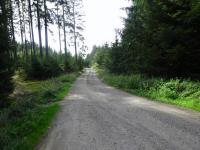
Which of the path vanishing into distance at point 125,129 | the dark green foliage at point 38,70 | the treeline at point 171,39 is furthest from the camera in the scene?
the dark green foliage at point 38,70

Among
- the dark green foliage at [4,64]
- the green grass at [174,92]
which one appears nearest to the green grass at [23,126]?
the dark green foliage at [4,64]

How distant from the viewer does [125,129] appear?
9031 millimetres

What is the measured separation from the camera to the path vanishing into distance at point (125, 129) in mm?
7391

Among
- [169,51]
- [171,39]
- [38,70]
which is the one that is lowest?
[38,70]

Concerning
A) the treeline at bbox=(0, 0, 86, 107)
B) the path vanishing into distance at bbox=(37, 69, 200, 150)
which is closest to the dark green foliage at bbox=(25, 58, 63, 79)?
the treeline at bbox=(0, 0, 86, 107)

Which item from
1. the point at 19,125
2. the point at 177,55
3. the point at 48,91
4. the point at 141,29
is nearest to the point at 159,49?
the point at 177,55

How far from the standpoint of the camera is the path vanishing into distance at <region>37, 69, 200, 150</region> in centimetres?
739

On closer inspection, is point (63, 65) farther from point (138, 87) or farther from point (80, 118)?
point (80, 118)

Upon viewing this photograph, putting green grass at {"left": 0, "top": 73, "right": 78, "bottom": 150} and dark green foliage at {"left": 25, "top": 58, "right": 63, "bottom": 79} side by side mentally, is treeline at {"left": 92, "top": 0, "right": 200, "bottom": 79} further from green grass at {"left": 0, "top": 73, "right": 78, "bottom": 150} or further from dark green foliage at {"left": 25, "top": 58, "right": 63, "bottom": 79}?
dark green foliage at {"left": 25, "top": 58, "right": 63, "bottom": 79}

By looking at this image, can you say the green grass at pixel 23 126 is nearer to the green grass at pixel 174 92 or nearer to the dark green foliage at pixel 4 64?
the dark green foliage at pixel 4 64

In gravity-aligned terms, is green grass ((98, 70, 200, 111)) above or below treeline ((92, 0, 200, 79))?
below

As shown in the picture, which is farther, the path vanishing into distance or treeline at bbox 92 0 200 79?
treeline at bbox 92 0 200 79

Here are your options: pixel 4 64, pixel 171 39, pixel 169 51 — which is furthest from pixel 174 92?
pixel 4 64

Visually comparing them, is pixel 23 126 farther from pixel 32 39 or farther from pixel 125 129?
pixel 32 39
